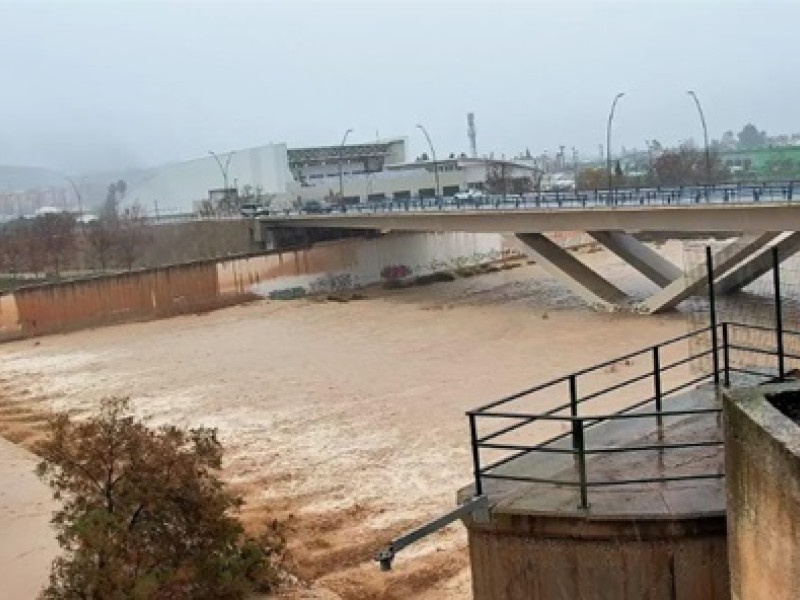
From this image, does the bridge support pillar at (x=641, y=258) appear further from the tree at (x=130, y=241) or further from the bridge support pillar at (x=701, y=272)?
the tree at (x=130, y=241)

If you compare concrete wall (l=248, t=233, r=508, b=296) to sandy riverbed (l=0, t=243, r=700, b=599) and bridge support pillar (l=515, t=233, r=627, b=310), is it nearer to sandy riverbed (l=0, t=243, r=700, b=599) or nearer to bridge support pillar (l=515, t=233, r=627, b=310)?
sandy riverbed (l=0, t=243, r=700, b=599)

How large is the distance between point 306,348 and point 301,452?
16.6 m

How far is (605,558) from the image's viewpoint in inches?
252

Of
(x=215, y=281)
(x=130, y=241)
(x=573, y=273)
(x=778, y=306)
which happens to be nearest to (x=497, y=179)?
(x=130, y=241)

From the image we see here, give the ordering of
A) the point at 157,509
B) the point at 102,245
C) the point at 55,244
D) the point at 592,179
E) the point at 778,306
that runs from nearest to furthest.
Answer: the point at 778,306
the point at 157,509
the point at 102,245
the point at 55,244
the point at 592,179

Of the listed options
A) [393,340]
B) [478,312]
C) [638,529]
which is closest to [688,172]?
[478,312]

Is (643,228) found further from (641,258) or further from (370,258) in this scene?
(370,258)

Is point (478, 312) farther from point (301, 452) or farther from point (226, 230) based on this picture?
point (226, 230)

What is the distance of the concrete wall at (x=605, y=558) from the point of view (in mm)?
6254

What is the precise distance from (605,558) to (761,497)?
1426 mm

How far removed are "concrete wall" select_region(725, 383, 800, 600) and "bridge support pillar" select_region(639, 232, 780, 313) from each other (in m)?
30.7

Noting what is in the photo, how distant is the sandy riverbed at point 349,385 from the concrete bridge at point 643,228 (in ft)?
5.09

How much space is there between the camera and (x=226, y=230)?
70125 millimetres

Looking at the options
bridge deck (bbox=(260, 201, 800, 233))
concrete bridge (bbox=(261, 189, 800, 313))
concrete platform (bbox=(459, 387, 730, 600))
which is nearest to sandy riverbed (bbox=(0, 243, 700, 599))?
concrete bridge (bbox=(261, 189, 800, 313))
